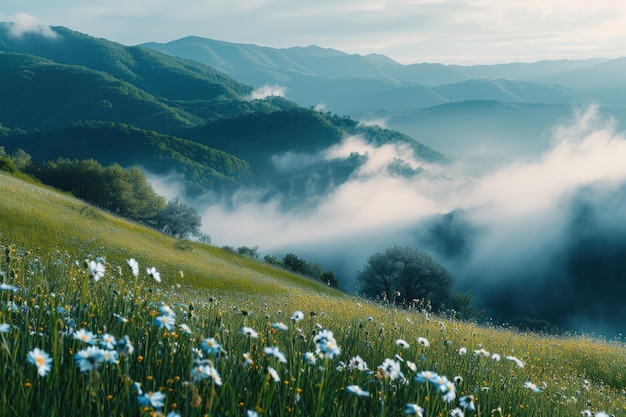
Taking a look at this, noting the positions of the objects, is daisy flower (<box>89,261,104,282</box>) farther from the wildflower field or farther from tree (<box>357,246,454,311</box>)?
tree (<box>357,246,454,311</box>)

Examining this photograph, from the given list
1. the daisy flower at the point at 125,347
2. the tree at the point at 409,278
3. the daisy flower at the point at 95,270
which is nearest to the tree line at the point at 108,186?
the tree at the point at 409,278

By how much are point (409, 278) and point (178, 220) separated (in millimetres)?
59757

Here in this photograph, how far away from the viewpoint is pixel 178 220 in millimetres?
121812

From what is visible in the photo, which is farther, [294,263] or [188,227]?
[188,227]

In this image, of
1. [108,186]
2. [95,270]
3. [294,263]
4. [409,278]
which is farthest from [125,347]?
[108,186]

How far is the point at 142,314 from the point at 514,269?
461 feet

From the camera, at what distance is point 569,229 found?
471 ft

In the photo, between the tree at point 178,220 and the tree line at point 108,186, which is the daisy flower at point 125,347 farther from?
the tree at point 178,220

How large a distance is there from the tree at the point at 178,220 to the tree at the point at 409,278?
5200cm

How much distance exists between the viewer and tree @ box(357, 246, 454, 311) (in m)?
80.1

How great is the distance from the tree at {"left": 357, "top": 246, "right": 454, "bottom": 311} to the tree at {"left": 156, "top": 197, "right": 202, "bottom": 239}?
171 ft

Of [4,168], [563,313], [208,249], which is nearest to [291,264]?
[208,249]

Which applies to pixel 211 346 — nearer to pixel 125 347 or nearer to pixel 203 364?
pixel 203 364

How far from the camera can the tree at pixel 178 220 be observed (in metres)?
121
